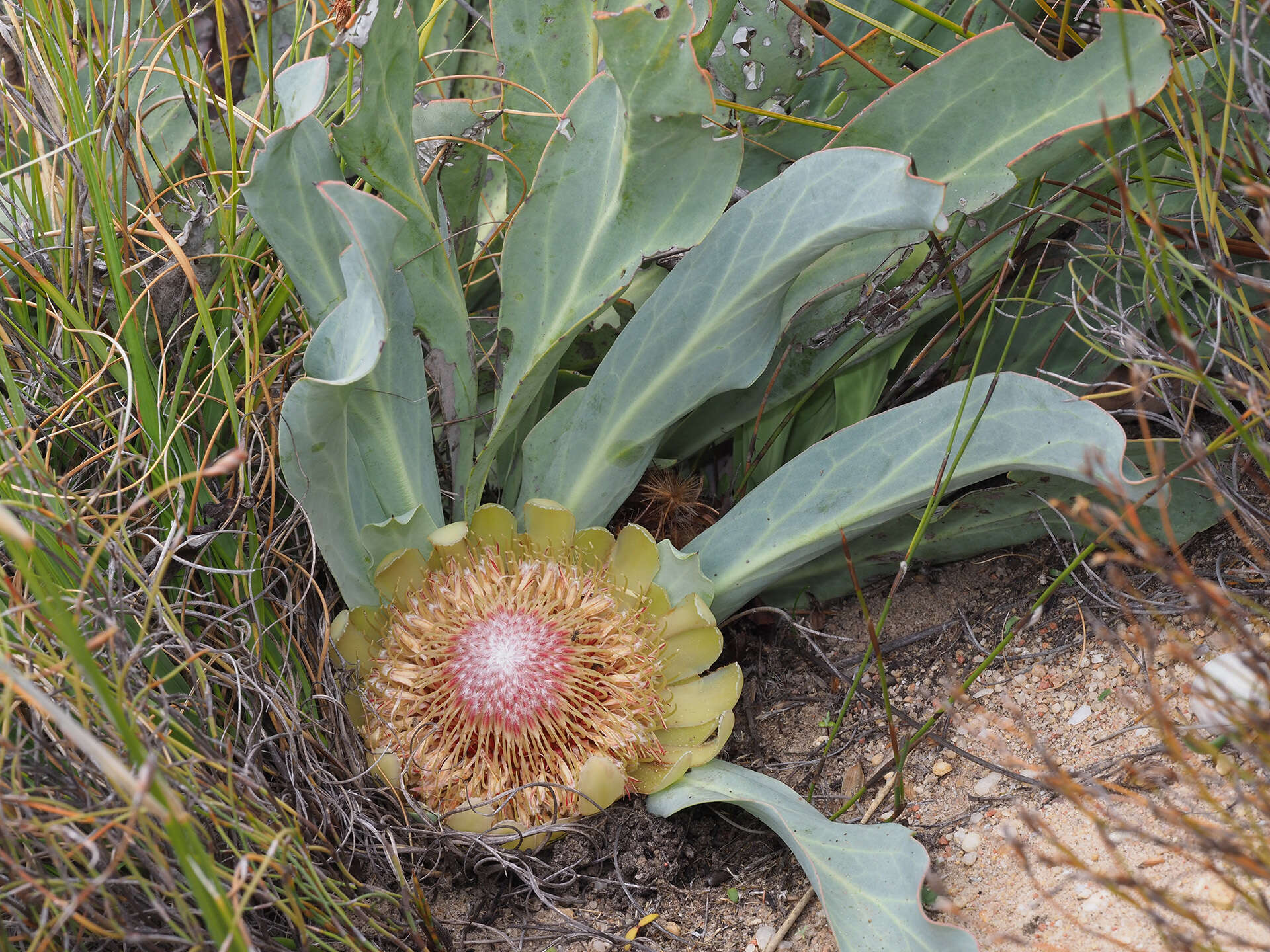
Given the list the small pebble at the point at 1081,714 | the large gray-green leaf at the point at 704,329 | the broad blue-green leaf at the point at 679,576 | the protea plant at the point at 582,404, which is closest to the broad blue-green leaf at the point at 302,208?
the protea plant at the point at 582,404

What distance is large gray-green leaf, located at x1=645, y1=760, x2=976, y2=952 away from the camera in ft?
2.75

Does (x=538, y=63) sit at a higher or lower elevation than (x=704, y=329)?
higher

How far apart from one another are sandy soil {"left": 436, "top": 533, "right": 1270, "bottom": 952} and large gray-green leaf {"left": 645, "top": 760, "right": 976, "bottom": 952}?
40 millimetres

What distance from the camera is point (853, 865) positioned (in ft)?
2.97

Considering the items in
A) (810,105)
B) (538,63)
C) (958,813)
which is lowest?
(958,813)

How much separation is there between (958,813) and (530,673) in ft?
A: 1.48

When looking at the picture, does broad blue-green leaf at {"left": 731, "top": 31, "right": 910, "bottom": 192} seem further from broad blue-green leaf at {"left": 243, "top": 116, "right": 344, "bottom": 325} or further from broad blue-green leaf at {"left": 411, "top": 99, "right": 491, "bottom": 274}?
broad blue-green leaf at {"left": 243, "top": 116, "right": 344, "bottom": 325}

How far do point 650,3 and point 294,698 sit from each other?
820 millimetres

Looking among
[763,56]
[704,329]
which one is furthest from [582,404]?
[763,56]

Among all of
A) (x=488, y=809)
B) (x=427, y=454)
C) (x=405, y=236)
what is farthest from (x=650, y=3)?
(x=488, y=809)

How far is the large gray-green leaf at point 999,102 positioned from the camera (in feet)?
3.02

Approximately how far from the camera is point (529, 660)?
3.37ft

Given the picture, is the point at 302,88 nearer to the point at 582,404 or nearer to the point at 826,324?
the point at 582,404

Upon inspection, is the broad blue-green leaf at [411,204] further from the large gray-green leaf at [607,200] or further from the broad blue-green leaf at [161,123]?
the broad blue-green leaf at [161,123]
